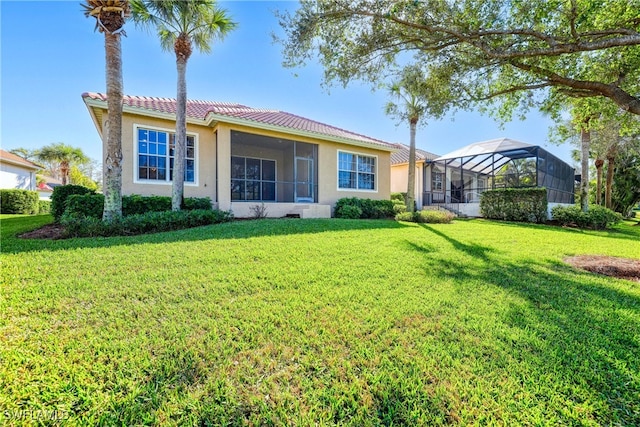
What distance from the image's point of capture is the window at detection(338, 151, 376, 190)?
15.0 meters

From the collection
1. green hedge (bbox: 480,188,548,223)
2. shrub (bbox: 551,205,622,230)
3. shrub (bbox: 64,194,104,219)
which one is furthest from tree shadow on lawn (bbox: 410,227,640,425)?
green hedge (bbox: 480,188,548,223)

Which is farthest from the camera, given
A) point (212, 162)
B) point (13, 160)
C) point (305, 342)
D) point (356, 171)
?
point (13, 160)

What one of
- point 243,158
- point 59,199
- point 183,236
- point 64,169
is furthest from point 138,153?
point 64,169

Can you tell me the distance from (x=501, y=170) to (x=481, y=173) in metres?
1.47

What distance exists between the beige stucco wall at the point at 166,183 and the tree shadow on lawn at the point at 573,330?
31.2 ft

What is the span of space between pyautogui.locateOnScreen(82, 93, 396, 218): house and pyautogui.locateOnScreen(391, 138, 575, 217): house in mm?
6108

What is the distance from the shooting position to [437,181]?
869 inches

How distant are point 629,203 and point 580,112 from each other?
2651cm

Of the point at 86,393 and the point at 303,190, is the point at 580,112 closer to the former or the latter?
the point at 303,190

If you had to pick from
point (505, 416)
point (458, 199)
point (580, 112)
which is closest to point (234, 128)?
point (505, 416)

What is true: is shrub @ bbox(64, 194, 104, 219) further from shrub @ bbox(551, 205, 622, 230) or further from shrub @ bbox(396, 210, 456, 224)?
shrub @ bbox(551, 205, 622, 230)

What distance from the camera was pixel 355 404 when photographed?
84.5 inches

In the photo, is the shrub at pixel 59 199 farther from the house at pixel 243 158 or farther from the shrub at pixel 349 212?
the shrub at pixel 349 212

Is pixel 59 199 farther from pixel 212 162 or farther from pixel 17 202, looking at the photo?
pixel 17 202
